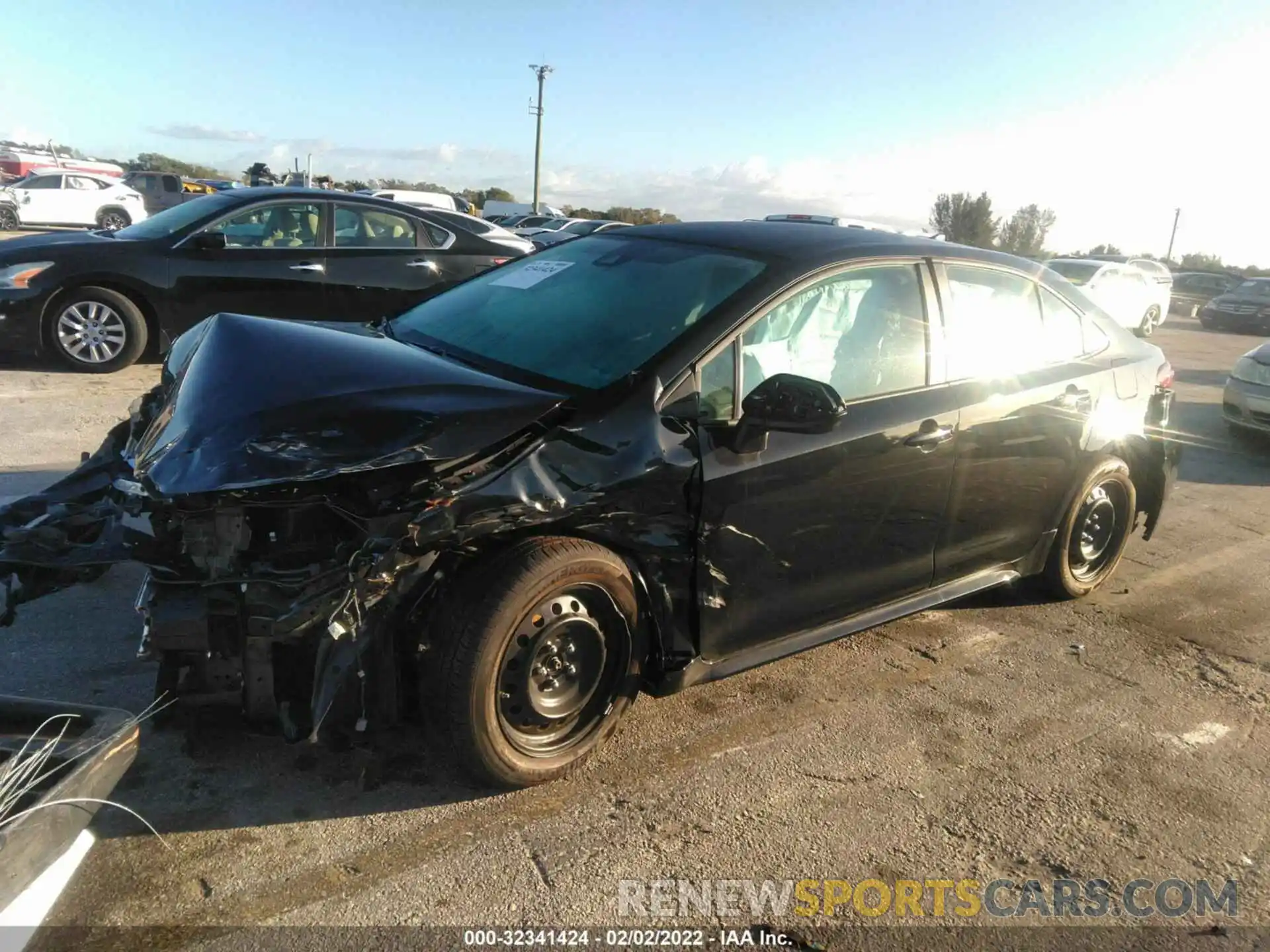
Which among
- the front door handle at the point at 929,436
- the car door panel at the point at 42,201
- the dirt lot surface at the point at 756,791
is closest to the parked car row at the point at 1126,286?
the dirt lot surface at the point at 756,791

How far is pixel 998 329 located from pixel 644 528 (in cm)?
204

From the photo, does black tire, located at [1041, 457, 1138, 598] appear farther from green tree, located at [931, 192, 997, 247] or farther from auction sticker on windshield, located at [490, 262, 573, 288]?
green tree, located at [931, 192, 997, 247]

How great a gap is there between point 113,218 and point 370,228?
21.6 m

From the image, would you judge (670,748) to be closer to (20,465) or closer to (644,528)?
(644,528)

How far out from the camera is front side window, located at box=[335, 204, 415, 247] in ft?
26.9

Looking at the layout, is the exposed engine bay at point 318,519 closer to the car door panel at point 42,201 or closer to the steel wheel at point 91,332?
the steel wheel at point 91,332

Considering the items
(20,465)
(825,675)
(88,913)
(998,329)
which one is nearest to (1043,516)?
(998,329)

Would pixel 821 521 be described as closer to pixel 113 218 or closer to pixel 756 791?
pixel 756 791

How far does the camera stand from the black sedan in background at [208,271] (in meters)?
7.37

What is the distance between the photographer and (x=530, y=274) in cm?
390

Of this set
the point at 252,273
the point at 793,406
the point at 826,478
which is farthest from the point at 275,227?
the point at 793,406

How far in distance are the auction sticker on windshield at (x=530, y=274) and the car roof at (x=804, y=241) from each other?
0.35 meters

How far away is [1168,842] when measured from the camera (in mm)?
2922

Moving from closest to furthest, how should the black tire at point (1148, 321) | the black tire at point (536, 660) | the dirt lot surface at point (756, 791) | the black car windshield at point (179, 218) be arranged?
the dirt lot surface at point (756, 791) → the black tire at point (536, 660) → the black car windshield at point (179, 218) → the black tire at point (1148, 321)
